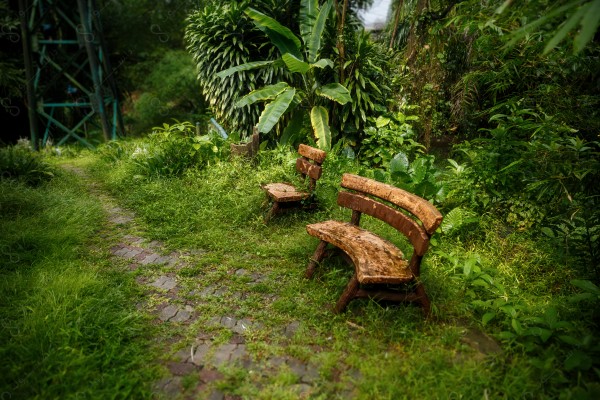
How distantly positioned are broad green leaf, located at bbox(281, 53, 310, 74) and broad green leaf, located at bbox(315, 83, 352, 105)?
1.31ft

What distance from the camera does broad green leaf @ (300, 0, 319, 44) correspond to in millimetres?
5914

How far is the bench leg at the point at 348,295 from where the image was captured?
2.61 metres

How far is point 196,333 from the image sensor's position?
99.9 inches

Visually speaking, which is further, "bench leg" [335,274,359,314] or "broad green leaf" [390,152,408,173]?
"broad green leaf" [390,152,408,173]

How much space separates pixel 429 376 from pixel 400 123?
4.66 metres

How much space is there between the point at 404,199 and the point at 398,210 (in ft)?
0.71

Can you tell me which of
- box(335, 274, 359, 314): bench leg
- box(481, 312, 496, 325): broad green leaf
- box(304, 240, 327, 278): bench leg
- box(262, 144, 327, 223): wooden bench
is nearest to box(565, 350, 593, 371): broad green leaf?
box(481, 312, 496, 325): broad green leaf

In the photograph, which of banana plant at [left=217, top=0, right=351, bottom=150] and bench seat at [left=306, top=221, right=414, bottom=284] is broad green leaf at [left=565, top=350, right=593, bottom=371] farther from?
banana plant at [left=217, top=0, right=351, bottom=150]

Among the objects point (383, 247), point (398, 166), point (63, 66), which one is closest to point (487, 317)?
point (383, 247)

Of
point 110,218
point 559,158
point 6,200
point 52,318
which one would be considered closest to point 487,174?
point 559,158

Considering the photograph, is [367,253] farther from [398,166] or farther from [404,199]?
[398,166]

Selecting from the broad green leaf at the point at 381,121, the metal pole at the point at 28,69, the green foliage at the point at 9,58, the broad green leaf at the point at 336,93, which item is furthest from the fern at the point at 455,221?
the green foliage at the point at 9,58

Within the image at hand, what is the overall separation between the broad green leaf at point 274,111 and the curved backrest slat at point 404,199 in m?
2.21

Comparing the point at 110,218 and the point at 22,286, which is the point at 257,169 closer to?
the point at 110,218
